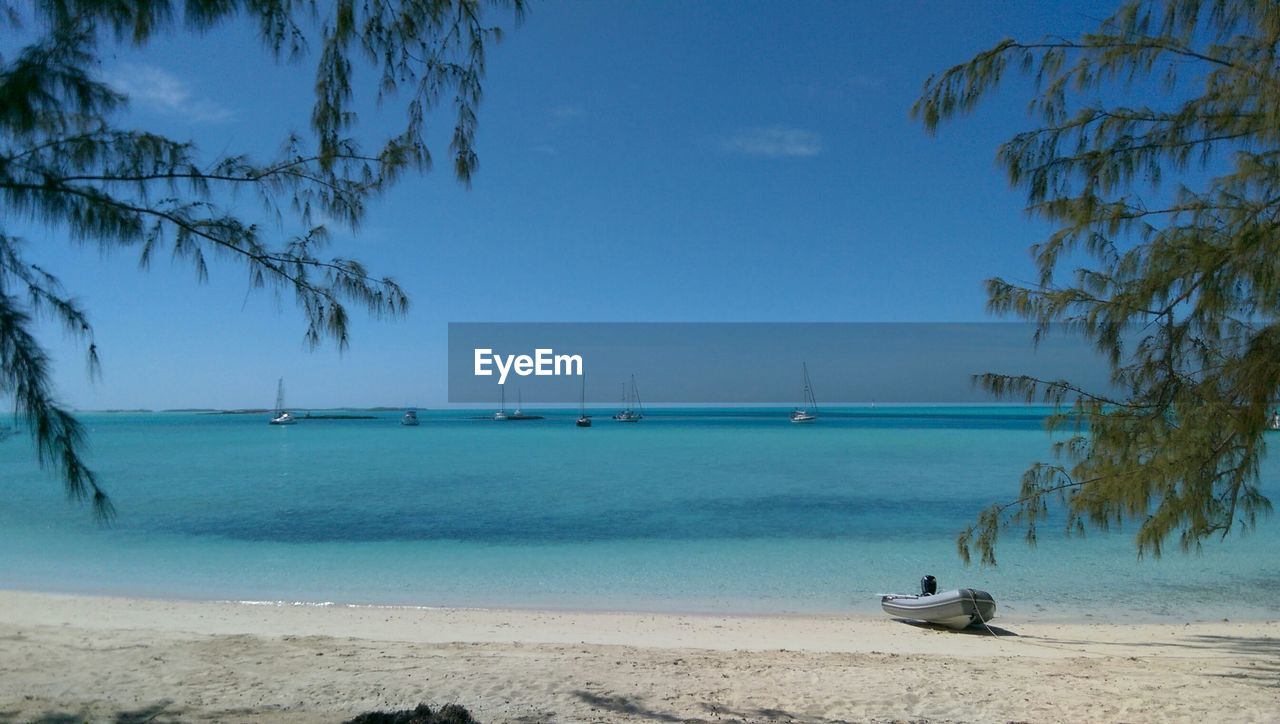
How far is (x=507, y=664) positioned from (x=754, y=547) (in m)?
9.33

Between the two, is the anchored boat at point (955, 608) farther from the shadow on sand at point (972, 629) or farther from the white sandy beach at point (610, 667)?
the white sandy beach at point (610, 667)

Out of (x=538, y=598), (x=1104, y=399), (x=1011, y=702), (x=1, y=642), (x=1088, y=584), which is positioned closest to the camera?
(x=1104, y=399)

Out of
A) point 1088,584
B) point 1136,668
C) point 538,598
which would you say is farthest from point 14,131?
Answer: point 1088,584

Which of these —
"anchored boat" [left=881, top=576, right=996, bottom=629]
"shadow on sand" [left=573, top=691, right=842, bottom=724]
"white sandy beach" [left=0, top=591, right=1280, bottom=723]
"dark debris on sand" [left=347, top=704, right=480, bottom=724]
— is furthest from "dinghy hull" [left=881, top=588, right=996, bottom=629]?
"dark debris on sand" [left=347, top=704, right=480, bottom=724]

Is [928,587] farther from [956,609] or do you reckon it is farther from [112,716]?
[112,716]

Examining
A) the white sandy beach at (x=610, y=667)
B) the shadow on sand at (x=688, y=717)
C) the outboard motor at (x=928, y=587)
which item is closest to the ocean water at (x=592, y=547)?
the outboard motor at (x=928, y=587)

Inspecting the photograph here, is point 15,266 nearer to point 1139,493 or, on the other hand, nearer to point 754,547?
point 1139,493

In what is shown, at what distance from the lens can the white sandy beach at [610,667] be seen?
513 centimetres

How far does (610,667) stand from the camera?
641 cm

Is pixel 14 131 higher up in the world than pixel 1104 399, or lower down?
higher up

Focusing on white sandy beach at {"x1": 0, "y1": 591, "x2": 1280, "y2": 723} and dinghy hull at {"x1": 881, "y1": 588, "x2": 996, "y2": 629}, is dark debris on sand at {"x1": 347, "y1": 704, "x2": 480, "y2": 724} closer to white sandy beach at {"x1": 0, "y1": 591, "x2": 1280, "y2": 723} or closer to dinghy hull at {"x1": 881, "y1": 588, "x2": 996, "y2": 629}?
white sandy beach at {"x1": 0, "y1": 591, "x2": 1280, "y2": 723}

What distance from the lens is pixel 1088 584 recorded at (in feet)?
38.7

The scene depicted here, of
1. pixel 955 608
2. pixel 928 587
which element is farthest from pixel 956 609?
pixel 928 587

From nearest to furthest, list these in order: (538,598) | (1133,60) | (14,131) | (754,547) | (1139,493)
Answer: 1. (14,131)
2. (1133,60)
3. (1139,493)
4. (538,598)
5. (754,547)
